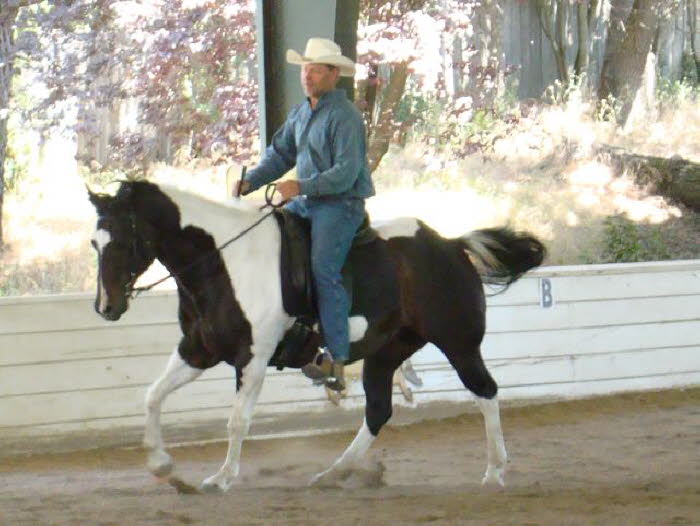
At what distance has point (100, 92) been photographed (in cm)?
959

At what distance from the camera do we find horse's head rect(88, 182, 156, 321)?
5242mm

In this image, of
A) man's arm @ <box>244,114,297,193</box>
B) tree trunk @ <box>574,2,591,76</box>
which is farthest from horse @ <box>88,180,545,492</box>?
tree trunk @ <box>574,2,591,76</box>

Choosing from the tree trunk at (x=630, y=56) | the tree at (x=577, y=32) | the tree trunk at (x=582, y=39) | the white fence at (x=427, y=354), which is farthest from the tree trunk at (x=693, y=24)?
the white fence at (x=427, y=354)

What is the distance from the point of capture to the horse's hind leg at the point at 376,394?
609cm

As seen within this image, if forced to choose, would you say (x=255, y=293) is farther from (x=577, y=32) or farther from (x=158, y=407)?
(x=577, y=32)

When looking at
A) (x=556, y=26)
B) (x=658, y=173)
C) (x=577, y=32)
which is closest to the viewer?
(x=556, y=26)

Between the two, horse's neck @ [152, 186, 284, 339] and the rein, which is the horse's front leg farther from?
the rein

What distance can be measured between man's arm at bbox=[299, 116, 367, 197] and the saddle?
0.21 meters

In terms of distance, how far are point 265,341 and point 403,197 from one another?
5.44 meters

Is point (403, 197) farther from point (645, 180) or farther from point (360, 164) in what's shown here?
point (360, 164)

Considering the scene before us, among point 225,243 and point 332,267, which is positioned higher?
point 225,243

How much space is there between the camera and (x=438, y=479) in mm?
6293

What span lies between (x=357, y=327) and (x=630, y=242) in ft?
19.5

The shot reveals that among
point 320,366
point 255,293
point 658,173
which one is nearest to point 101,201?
point 255,293
